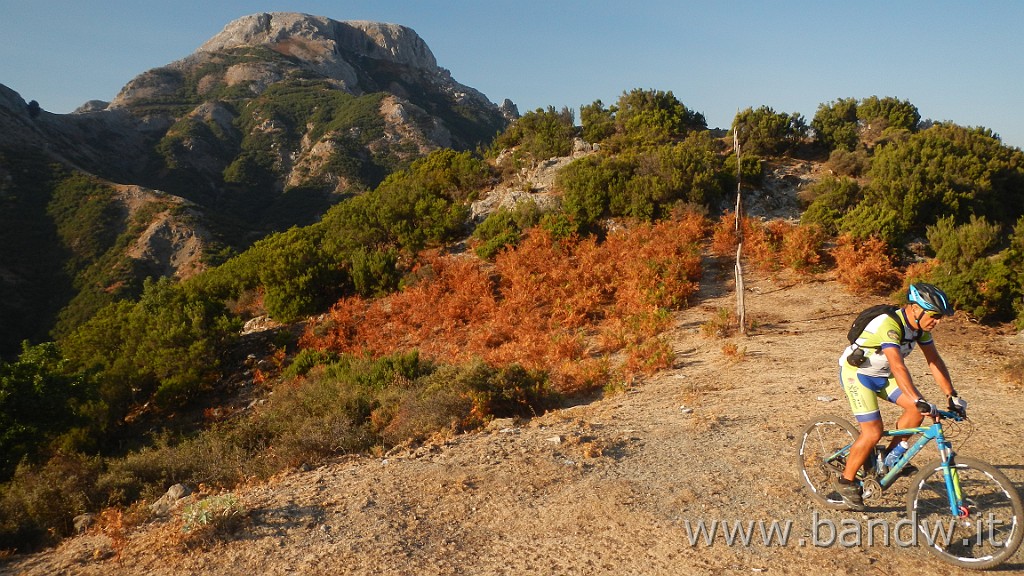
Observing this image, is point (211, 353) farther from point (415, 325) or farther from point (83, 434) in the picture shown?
point (415, 325)

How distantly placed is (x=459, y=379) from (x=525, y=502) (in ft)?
10.8

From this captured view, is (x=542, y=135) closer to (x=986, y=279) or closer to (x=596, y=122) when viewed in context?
(x=596, y=122)

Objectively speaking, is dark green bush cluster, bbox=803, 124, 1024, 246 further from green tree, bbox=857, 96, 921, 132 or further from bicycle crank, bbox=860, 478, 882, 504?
bicycle crank, bbox=860, 478, 882, 504

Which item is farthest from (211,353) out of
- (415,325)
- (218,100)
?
(218,100)

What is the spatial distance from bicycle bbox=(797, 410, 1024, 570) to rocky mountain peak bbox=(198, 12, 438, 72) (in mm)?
137509

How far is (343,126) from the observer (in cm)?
8606

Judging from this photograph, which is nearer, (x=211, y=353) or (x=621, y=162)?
(x=211, y=353)

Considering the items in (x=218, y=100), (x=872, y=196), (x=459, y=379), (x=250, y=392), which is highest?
(x=218, y=100)

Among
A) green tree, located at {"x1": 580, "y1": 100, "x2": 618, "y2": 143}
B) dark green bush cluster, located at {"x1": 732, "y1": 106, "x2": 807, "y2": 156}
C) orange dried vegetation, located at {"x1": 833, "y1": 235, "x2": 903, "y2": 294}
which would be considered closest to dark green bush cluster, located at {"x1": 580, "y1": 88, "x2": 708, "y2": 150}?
green tree, located at {"x1": 580, "y1": 100, "x2": 618, "y2": 143}

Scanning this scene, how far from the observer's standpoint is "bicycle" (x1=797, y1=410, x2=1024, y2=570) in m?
3.51

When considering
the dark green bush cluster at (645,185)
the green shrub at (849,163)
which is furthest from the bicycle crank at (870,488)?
the green shrub at (849,163)

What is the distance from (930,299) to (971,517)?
1.53 metres

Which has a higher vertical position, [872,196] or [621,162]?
[621,162]

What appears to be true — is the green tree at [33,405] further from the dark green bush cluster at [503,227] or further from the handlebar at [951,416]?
the handlebar at [951,416]
